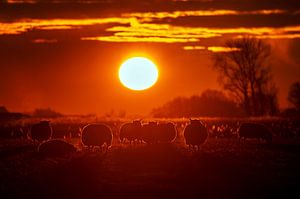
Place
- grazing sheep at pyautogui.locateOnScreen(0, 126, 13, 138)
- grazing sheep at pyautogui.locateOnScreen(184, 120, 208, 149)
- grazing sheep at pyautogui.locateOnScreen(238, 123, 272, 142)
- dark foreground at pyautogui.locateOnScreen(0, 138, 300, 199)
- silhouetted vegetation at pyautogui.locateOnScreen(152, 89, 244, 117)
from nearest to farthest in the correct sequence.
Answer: dark foreground at pyautogui.locateOnScreen(0, 138, 300, 199)
grazing sheep at pyautogui.locateOnScreen(184, 120, 208, 149)
grazing sheep at pyautogui.locateOnScreen(238, 123, 272, 142)
grazing sheep at pyautogui.locateOnScreen(0, 126, 13, 138)
silhouetted vegetation at pyautogui.locateOnScreen(152, 89, 244, 117)

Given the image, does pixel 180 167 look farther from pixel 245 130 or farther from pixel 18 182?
pixel 245 130

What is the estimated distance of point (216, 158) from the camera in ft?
105

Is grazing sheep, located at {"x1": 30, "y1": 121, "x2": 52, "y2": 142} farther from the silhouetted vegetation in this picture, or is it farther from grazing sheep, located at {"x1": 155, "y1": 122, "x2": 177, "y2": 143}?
the silhouetted vegetation

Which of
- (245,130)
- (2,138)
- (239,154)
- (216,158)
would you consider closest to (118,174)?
(216,158)

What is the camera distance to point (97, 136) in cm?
3750

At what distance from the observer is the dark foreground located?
2373 cm

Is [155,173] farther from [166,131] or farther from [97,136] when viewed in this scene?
[166,131]

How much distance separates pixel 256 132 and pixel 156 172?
17.1 m

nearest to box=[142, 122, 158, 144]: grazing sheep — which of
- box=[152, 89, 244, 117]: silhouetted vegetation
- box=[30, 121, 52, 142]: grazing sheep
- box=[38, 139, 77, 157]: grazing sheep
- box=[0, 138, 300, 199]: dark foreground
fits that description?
box=[0, 138, 300, 199]: dark foreground

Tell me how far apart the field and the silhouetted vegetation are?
60.4 m

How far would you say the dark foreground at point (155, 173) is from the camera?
77.9ft

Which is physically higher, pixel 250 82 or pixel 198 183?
pixel 250 82

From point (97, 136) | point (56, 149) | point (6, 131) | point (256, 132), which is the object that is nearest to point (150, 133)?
point (97, 136)

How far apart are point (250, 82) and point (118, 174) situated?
5027 cm
